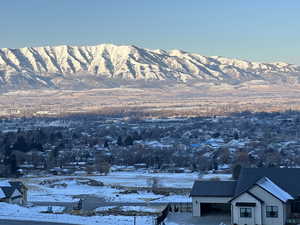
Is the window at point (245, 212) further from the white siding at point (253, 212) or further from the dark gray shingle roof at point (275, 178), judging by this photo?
the dark gray shingle roof at point (275, 178)

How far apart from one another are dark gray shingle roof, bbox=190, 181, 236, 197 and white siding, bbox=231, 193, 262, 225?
216 cm

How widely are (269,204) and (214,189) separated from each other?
3.54 metres

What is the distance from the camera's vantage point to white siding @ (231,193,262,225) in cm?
2625

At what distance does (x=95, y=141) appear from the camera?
357 feet

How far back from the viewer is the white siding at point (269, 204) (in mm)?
26172

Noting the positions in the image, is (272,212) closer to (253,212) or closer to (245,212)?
(253,212)

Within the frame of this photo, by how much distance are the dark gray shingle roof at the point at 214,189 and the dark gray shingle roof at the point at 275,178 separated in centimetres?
94

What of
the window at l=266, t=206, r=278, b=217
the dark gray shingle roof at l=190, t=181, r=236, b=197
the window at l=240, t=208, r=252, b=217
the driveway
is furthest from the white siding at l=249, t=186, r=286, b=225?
the dark gray shingle roof at l=190, t=181, r=236, b=197

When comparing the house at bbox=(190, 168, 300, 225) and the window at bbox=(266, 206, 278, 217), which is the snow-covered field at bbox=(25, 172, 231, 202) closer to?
the house at bbox=(190, 168, 300, 225)

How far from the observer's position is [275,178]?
27688mm

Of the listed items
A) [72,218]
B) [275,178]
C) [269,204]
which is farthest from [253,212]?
[72,218]

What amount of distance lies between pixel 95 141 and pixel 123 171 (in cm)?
3611

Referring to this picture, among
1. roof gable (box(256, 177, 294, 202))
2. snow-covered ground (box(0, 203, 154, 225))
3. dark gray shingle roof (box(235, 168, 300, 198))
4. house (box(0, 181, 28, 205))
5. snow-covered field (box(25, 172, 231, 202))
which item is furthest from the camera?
snow-covered field (box(25, 172, 231, 202))

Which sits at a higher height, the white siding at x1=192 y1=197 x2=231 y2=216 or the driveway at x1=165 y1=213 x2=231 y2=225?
the white siding at x1=192 y1=197 x2=231 y2=216
